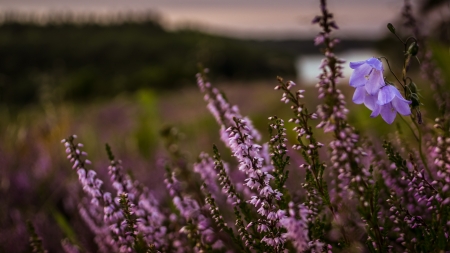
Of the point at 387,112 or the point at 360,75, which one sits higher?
the point at 360,75

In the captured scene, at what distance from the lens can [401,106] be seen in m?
1.25

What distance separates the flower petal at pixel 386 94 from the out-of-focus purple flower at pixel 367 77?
31mm

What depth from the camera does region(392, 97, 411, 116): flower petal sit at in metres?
1.24

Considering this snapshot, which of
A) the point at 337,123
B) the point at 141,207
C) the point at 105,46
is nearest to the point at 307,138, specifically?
the point at 337,123

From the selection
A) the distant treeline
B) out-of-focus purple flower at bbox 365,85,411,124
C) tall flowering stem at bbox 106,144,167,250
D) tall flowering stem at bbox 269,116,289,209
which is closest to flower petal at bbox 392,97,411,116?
out-of-focus purple flower at bbox 365,85,411,124

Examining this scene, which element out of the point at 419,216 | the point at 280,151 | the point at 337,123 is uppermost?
the point at 280,151

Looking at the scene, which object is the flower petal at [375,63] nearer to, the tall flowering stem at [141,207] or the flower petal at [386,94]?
the flower petal at [386,94]

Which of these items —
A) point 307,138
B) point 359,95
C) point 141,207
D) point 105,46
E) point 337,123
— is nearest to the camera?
point 337,123

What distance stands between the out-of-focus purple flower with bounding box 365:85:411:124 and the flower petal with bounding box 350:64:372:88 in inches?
2.7

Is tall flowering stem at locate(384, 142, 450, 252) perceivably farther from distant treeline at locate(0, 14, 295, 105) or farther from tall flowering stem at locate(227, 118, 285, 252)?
distant treeline at locate(0, 14, 295, 105)

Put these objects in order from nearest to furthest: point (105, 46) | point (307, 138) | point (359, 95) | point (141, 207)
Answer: point (307, 138) < point (359, 95) < point (141, 207) < point (105, 46)

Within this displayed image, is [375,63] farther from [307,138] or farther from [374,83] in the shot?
[307,138]

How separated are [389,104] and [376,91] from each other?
61 mm

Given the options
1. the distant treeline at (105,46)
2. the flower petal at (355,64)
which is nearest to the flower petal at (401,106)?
the flower petal at (355,64)
